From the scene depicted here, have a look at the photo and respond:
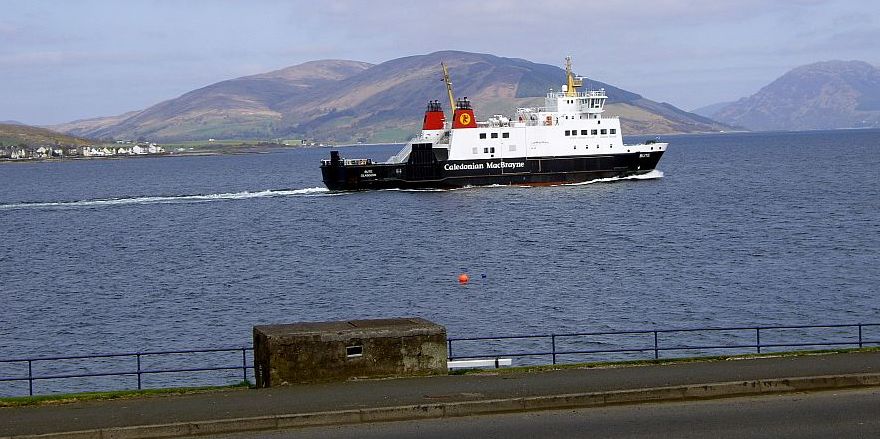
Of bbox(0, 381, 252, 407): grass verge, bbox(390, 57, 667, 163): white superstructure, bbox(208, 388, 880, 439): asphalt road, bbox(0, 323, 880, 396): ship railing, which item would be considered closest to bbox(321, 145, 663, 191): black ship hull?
bbox(390, 57, 667, 163): white superstructure

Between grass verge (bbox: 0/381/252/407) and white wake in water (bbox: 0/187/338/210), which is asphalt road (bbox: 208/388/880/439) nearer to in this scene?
grass verge (bbox: 0/381/252/407)

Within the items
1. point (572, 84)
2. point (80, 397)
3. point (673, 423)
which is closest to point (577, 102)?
point (572, 84)

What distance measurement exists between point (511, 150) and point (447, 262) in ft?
126

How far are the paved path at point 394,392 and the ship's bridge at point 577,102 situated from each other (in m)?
74.9

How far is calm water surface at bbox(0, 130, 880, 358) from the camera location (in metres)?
39.4

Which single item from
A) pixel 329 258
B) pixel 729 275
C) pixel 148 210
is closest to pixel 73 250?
pixel 329 258

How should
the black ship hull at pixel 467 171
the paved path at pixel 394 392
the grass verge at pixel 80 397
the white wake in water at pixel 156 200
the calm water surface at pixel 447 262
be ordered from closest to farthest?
the paved path at pixel 394 392 → the grass verge at pixel 80 397 → the calm water surface at pixel 447 262 → the black ship hull at pixel 467 171 → the white wake in water at pixel 156 200

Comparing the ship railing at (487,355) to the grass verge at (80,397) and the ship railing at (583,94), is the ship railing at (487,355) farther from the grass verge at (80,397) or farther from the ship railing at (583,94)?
the ship railing at (583,94)

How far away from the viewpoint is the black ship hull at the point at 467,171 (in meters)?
93.8

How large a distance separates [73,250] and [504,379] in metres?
55.0

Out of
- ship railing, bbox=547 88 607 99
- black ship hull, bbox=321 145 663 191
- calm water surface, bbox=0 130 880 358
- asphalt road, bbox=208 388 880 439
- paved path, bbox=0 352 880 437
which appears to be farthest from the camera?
black ship hull, bbox=321 145 663 191

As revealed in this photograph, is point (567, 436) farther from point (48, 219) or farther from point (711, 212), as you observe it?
point (48, 219)

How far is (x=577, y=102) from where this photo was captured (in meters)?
93.5

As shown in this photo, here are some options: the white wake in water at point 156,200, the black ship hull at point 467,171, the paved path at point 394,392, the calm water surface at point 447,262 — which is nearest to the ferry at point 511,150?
the black ship hull at point 467,171
